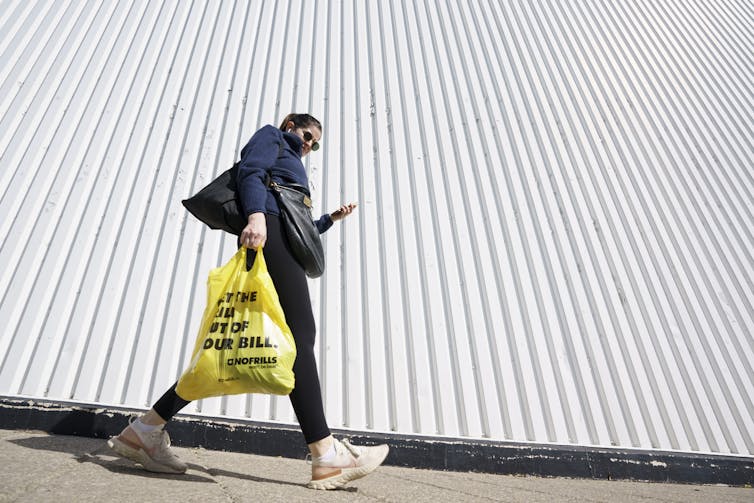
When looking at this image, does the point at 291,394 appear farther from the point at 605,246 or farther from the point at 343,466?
the point at 605,246

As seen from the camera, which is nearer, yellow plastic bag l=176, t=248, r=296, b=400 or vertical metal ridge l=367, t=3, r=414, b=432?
yellow plastic bag l=176, t=248, r=296, b=400

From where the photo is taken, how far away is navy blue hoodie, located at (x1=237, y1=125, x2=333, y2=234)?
1.34m

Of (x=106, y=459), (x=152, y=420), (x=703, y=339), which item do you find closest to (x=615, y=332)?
(x=703, y=339)

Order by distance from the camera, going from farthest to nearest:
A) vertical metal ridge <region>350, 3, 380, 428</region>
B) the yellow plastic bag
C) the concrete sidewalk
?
vertical metal ridge <region>350, 3, 380, 428</region>
the yellow plastic bag
the concrete sidewalk

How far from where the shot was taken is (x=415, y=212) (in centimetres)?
265

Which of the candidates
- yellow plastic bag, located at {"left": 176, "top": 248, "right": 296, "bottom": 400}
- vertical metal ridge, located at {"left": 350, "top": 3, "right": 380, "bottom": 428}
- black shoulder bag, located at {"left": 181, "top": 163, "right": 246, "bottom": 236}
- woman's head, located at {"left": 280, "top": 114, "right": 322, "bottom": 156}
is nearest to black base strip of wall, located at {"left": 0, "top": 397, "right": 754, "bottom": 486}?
vertical metal ridge, located at {"left": 350, "top": 3, "right": 380, "bottom": 428}

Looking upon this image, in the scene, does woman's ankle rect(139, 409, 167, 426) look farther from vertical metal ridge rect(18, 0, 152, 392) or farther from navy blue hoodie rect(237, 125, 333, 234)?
vertical metal ridge rect(18, 0, 152, 392)

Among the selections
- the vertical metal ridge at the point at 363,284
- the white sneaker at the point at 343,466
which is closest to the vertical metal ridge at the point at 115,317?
the vertical metal ridge at the point at 363,284

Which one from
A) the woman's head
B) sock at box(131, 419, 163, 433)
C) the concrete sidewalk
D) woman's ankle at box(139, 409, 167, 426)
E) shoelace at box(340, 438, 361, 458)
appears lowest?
the concrete sidewalk

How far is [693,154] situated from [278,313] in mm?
3368

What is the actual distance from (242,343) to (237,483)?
0.37 m

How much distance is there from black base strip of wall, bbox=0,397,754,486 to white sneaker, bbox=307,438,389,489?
2.09 feet

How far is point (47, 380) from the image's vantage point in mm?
1950

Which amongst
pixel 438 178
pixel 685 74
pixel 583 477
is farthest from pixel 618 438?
pixel 685 74
